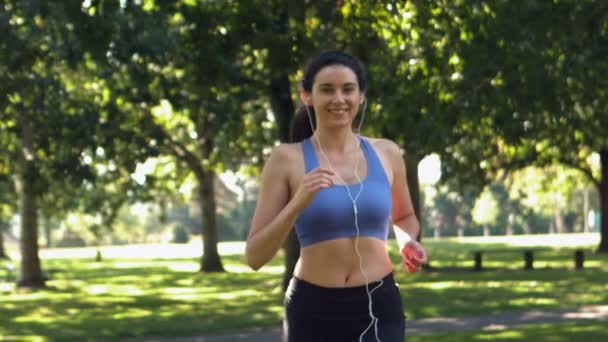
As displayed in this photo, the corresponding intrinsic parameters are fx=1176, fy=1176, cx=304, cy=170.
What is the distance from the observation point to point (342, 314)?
3.87m

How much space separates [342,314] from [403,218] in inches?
23.6

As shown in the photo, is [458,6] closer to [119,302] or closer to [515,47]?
[515,47]

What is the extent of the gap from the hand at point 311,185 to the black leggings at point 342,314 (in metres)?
0.41

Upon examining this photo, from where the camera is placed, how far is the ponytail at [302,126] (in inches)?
163

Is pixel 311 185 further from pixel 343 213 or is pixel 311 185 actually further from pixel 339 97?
pixel 339 97

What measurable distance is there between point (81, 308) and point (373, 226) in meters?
21.0

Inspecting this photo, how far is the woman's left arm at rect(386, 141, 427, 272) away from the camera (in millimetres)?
4066

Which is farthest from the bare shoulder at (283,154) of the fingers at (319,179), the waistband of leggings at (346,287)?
the waistband of leggings at (346,287)

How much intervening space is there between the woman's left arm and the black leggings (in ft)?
0.63

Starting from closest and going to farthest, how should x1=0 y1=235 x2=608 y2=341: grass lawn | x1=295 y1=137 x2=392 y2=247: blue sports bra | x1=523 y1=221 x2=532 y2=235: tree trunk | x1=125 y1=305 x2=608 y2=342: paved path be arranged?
x1=295 y1=137 x2=392 y2=247: blue sports bra → x1=125 y1=305 x2=608 y2=342: paved path → x1=0 y1=235 x2=608 y2=341: grass lawn → x1=523 y1=221 x2=532 y2=235: tree trunk

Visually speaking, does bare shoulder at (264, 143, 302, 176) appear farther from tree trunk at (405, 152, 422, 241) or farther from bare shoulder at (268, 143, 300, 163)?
tree trunk at (405, 152, 422, 241)

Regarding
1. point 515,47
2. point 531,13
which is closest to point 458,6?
point 515,47

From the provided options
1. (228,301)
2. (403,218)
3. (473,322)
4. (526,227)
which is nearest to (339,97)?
(403,218)

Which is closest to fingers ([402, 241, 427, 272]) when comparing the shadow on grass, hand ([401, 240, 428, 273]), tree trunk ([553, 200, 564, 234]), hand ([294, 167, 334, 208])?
hand ([401, 240, 428, 273])
